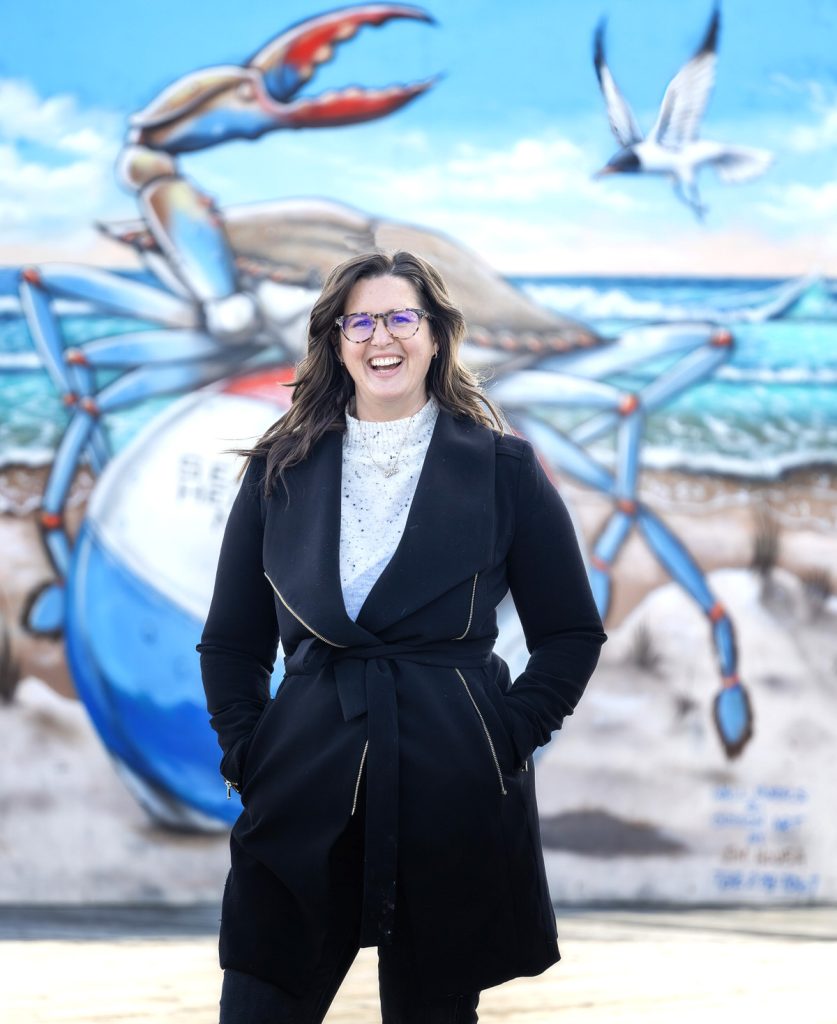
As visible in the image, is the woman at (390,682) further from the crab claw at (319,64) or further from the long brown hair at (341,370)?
the crab claw at (319,64)

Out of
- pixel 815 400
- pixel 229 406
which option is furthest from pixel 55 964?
pixel 815 400

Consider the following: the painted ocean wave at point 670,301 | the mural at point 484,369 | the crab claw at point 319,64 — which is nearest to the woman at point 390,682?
the mural at point 484,369

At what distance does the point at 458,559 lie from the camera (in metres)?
2.24

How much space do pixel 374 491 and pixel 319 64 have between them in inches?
135

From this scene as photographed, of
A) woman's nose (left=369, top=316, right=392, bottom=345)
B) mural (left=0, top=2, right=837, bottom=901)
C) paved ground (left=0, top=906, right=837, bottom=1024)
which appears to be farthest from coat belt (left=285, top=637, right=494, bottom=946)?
mural (left=0, top=2, right=837, bottom=901)

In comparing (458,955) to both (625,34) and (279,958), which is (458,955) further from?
A: (625,34)

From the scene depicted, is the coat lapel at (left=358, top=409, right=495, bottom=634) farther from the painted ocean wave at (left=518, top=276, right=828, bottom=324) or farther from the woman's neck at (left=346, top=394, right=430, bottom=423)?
the painted ocean wave at (left=518, top=276, right=828, bottom=324)

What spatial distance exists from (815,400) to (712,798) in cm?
155

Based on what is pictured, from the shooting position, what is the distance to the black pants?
7.09 ft

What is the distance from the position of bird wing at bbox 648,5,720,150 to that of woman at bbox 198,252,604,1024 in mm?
3218

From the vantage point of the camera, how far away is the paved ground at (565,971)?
3721 millimetres

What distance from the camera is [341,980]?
2.21 meters

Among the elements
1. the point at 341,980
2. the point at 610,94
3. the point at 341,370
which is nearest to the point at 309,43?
the point at 610,94

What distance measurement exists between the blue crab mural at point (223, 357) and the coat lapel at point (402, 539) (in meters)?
3.00
